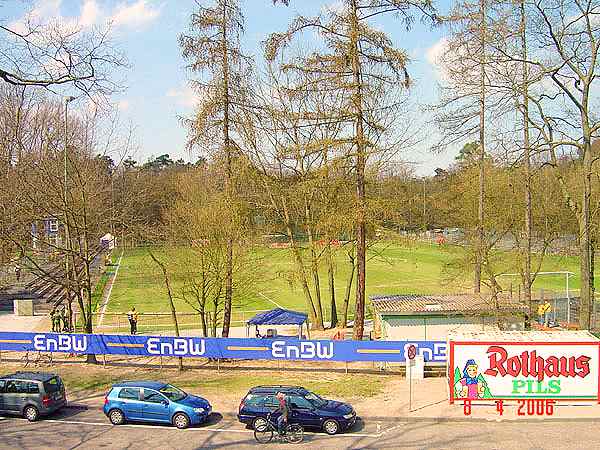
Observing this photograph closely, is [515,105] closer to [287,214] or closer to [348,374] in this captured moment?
[348,374]

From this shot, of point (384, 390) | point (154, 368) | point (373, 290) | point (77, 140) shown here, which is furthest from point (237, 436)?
point (373, 290)

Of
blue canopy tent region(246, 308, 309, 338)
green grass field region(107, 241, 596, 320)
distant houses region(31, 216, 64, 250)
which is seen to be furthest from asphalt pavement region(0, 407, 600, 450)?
distant houses region(31, 216, 64, 250)

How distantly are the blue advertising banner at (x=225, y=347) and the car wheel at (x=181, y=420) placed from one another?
20.2 feet

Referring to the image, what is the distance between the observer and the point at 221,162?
27.9 meters

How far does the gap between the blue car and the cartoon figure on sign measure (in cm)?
747

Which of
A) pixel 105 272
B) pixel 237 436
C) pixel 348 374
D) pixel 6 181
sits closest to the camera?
pixel 237 436

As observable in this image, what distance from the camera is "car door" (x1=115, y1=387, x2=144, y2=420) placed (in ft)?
62.9

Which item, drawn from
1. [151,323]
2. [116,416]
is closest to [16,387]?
[116,416]

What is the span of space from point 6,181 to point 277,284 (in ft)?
80.6

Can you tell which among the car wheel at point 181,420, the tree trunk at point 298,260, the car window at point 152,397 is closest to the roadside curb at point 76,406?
the car window at point 152,397

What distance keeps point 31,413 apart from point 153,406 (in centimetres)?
393

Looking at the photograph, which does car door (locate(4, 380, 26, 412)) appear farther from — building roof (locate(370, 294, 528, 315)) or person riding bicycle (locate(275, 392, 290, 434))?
building roof (locate(370, 294, 528, 315))

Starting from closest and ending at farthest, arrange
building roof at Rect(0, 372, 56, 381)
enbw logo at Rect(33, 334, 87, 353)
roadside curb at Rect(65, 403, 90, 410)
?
building roof at Rect(0, 372, 56, 381) → roadside curb at Rect(65, 403, 90, 410) → enbw logo at Rect(33, 334, 87, 353)

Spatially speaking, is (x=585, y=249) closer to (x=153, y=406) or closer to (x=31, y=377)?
(x=153, y=406)
